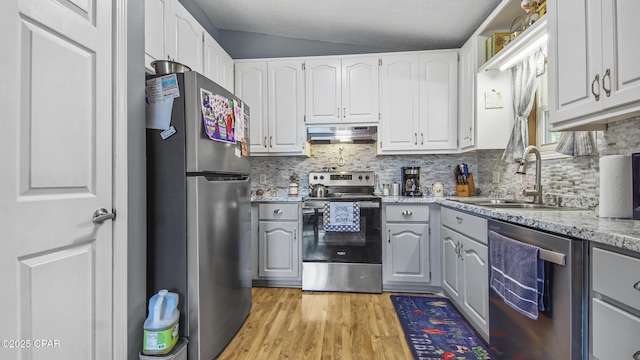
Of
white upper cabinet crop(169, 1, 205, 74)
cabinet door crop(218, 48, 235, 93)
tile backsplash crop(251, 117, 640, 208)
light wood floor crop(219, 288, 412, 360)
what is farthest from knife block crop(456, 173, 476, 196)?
white upper cabinet crop(169, 1, 205, 74)

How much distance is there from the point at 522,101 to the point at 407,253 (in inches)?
60.5

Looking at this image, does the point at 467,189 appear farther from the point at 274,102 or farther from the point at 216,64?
the point at 216,64

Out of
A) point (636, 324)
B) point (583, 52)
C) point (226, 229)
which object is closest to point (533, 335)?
point (636, 324)

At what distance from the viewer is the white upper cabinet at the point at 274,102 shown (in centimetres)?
289

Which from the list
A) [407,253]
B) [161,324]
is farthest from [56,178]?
[407,253]

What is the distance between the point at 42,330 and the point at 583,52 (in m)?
2.43

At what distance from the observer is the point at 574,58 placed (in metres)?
1.28

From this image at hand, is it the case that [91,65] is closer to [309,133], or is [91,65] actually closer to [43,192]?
[43,192]

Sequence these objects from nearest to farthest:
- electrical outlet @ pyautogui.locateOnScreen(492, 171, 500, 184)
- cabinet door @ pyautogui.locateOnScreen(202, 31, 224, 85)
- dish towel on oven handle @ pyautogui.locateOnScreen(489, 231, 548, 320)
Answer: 1. dish towel on oven handle @ pyautogui.locateOnScreen(489, 231, 548, 320)
2. cabinet door @ pyautogui.locateOnScreen(202, 31, 224, 85)
3. electrical outlet @ pyautogui.locateOnScreen(492, 171, 500, 184)

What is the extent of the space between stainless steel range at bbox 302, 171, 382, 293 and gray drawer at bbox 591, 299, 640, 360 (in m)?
1.66

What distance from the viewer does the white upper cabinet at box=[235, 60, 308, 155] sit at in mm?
2893

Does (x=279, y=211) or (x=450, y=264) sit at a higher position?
(x=279, y=211)

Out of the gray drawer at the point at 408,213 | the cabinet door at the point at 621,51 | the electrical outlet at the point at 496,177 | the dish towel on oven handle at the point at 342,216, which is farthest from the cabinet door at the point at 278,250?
the cabinet door at the point at 621,51

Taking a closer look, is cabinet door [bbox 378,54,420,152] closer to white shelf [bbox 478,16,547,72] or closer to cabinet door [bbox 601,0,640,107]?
white shelf [bbox 478,16,547,72]
